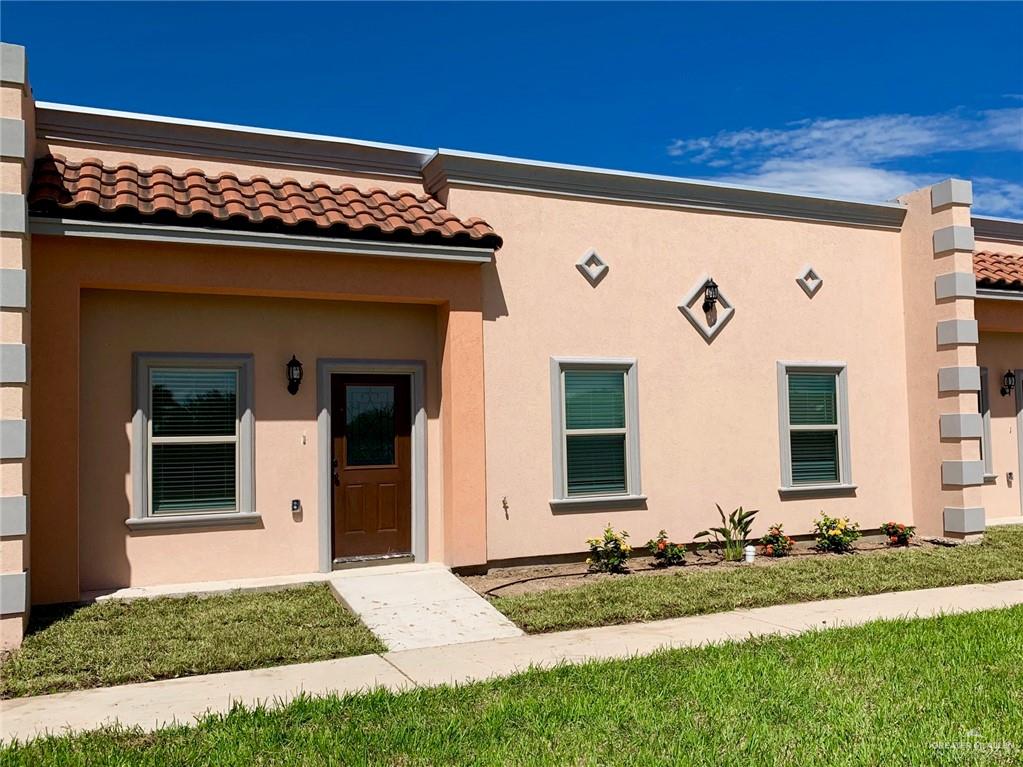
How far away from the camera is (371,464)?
33.9 ft

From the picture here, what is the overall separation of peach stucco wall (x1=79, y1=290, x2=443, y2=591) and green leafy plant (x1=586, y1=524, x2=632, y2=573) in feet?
5.96

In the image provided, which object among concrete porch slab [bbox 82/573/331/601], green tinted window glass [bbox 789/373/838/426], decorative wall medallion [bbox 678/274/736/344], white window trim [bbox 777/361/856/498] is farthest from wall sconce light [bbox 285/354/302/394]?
green tinted window glass [bbox 789/373/838/426]

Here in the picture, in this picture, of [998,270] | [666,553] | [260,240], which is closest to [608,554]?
[666,553]

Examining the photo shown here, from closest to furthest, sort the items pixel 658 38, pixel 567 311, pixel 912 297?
pixel 567 311, pixel 658 38, pixel 912 297

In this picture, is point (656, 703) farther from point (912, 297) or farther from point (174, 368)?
point (912, 297)

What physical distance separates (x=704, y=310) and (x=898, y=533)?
4096 millimetres

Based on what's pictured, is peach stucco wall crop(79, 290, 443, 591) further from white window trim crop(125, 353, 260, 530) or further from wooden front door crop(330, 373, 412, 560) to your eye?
wooden front door crop(330, 373, 412, 560)

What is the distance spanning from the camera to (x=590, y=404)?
11.1 meters

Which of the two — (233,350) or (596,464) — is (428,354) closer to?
(233,350)

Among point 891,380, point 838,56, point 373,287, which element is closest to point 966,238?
point 891,380

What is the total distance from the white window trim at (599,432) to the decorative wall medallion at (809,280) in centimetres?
293

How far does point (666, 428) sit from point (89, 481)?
262 inches

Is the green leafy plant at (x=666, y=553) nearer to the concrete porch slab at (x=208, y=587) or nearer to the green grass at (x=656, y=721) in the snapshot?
the concrete porch slab at (x=208, y=587)

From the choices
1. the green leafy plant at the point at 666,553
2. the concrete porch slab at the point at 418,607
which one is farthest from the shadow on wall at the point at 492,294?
the green leafy plant at the point at 666,553
